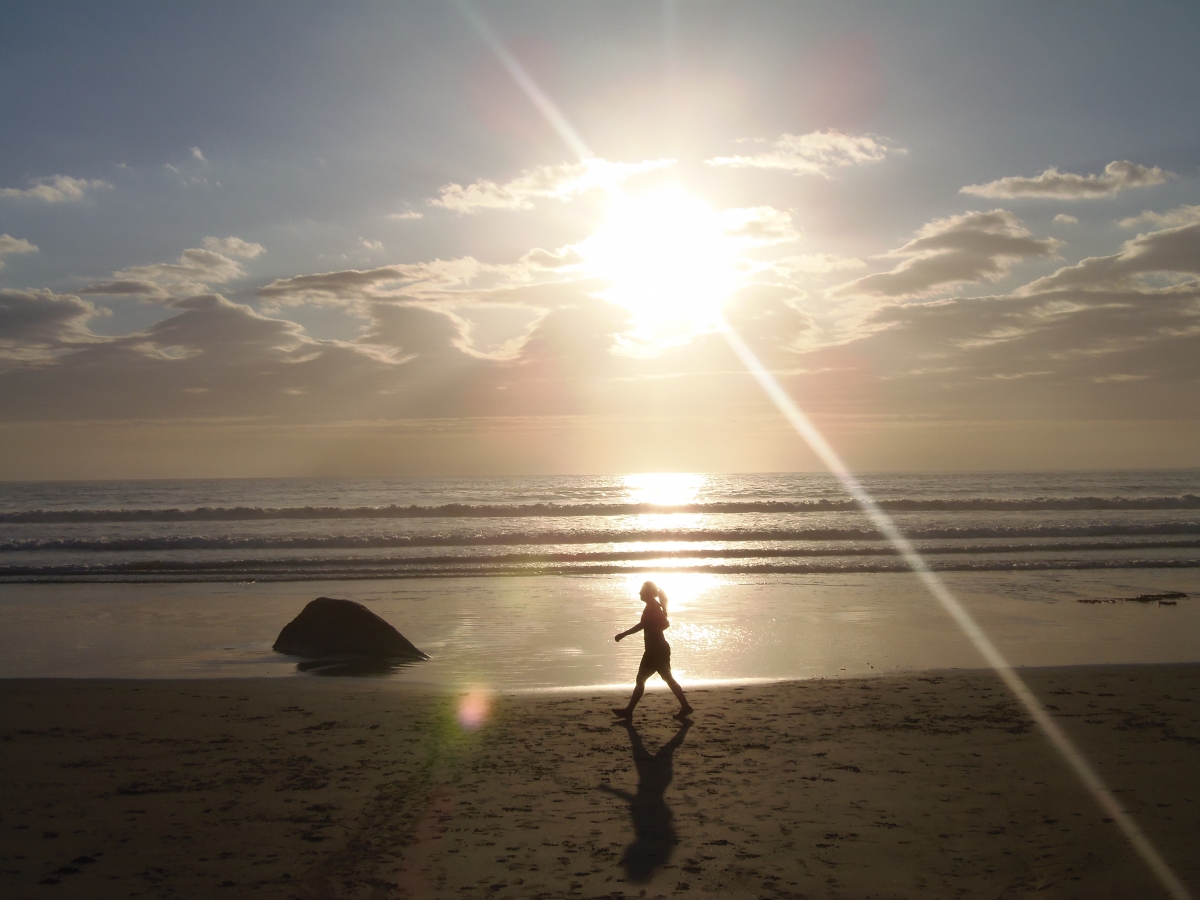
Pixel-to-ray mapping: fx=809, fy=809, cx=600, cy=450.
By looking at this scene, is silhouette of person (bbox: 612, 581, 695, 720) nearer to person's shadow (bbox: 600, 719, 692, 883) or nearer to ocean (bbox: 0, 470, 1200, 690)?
person's shadow (bbox: 600, 719, 692, 883)

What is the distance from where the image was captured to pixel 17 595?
2028 centimetres

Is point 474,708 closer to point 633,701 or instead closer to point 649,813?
point 633,701

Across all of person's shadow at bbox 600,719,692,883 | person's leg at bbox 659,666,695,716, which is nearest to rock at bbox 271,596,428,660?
person's leg at bbox 659,666,695,716

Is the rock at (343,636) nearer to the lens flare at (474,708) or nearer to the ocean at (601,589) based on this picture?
the ocean at (601,589)

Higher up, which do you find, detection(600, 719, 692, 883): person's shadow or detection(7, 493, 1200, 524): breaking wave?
detection(7, 493, 1200, 524): breaking wave

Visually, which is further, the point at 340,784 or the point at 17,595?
the point at 17,595

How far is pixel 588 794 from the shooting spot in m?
6.86

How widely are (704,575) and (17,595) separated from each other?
58.6 ft

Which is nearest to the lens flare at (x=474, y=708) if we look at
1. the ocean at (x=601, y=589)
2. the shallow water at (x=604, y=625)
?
the shallow water at (x=604, y=625)

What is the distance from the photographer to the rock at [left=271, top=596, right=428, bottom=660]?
12914mm

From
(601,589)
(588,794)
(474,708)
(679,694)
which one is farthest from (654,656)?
(601,589)

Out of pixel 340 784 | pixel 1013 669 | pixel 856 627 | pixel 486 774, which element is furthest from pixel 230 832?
pixel 856 627

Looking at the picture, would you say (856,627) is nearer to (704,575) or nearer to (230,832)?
(704,575)

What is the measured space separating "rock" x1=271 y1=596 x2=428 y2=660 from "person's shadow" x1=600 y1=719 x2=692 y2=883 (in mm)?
5762
